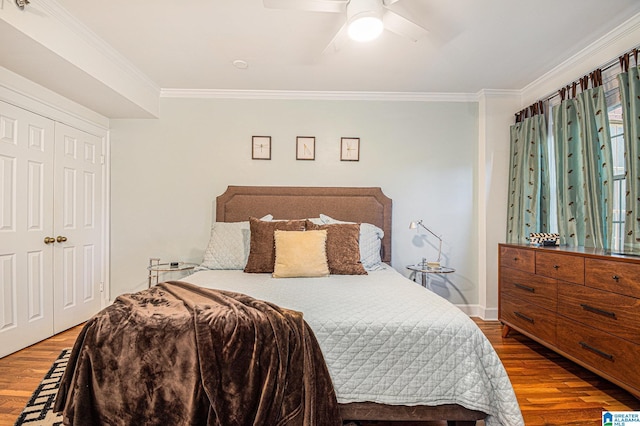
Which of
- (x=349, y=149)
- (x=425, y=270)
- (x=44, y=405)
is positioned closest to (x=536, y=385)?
(x=425, y=270)

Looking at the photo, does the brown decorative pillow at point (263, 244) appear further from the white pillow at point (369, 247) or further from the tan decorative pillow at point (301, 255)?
the white pillow at point (369, 247)

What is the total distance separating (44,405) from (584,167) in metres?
4.06

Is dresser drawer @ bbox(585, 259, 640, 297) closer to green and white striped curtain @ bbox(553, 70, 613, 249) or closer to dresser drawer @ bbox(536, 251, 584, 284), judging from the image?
dresser drawer @ bbox(536, 251, 584, 284)

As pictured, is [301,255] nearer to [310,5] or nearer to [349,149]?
[349,149]

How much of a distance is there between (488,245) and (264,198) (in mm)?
2528

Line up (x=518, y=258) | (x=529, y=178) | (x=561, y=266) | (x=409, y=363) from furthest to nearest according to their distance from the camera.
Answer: (x=529, y=178) → (x=518, y=258) → (x=561, y=266) → (x=409, y=363)

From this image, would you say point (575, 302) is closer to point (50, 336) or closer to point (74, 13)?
point (74, 13)

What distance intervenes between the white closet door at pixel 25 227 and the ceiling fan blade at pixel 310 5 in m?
2.36

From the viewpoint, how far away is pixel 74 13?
2361 mm

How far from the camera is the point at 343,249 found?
2.89 meters

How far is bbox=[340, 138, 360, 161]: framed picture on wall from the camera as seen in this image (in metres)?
3.83

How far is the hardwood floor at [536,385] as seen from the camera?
1962 millimetres

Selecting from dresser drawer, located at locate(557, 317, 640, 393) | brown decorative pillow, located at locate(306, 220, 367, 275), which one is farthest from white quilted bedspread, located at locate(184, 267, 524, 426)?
brown decorative pillow, located at locate(306, 220, 367, 275)

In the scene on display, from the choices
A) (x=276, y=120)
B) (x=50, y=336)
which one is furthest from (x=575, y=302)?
(x=50, y=336)
